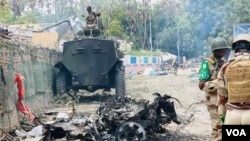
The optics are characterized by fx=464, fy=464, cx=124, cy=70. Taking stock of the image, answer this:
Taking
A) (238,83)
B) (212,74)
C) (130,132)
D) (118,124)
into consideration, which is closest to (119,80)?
(118,124)

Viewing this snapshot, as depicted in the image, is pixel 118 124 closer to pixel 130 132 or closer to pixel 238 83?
pixel 130 132

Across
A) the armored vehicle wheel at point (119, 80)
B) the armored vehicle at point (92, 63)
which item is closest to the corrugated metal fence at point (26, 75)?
the armored vehicle at point (92, 63)

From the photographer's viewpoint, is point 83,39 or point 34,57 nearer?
point 34,57

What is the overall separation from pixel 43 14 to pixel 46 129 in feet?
151

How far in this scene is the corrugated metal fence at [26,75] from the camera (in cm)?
823

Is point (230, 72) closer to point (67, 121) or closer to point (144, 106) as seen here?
point (144, 106)

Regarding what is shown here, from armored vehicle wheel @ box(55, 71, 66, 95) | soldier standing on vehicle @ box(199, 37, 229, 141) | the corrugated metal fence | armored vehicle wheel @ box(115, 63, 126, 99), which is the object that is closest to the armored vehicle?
armored vehicle wheel @ box(115, 63, 126, 99)

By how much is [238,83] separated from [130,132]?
2.73 meters

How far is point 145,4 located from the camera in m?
50.2

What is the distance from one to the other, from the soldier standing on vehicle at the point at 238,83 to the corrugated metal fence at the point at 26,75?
4.45 m

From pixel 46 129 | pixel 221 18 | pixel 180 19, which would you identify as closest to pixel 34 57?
pixel 46 129

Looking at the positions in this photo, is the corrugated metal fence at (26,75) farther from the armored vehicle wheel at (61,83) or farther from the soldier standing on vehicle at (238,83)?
the soldier standing on vehicle at (238,83)

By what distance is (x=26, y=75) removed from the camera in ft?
34.9

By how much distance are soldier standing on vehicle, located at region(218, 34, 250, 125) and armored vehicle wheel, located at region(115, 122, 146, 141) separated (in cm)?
232
